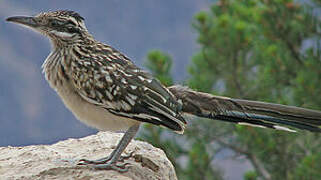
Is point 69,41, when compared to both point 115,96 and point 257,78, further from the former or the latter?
point 257,78

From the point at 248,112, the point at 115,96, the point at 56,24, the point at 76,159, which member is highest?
the point at 56,24

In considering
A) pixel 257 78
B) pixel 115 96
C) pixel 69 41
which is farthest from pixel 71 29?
pixel 257 78

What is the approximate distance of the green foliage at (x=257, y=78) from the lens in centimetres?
807

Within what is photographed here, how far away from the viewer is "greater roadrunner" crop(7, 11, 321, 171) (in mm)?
4422

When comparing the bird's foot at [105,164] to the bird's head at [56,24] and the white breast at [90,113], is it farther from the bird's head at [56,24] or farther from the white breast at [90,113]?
the bird's head at [56,24]

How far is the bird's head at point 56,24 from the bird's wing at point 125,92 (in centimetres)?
29

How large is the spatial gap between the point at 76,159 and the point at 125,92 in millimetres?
732

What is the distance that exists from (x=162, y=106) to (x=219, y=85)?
451 centimetres

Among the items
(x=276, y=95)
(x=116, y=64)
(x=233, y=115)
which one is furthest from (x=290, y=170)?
(x=116, y=64)

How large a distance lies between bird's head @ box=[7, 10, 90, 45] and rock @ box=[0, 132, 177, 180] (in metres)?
0.97

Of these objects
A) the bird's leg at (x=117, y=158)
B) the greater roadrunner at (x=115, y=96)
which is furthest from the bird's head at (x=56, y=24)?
the bird's leg at (x=117, y=158)

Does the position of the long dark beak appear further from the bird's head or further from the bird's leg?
the bird's leg

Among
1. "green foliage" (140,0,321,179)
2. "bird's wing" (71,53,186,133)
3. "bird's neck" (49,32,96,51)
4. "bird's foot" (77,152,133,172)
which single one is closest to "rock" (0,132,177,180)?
"bird's foot" (77,152,133,172)

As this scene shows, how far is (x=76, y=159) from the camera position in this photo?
468 centimetres
